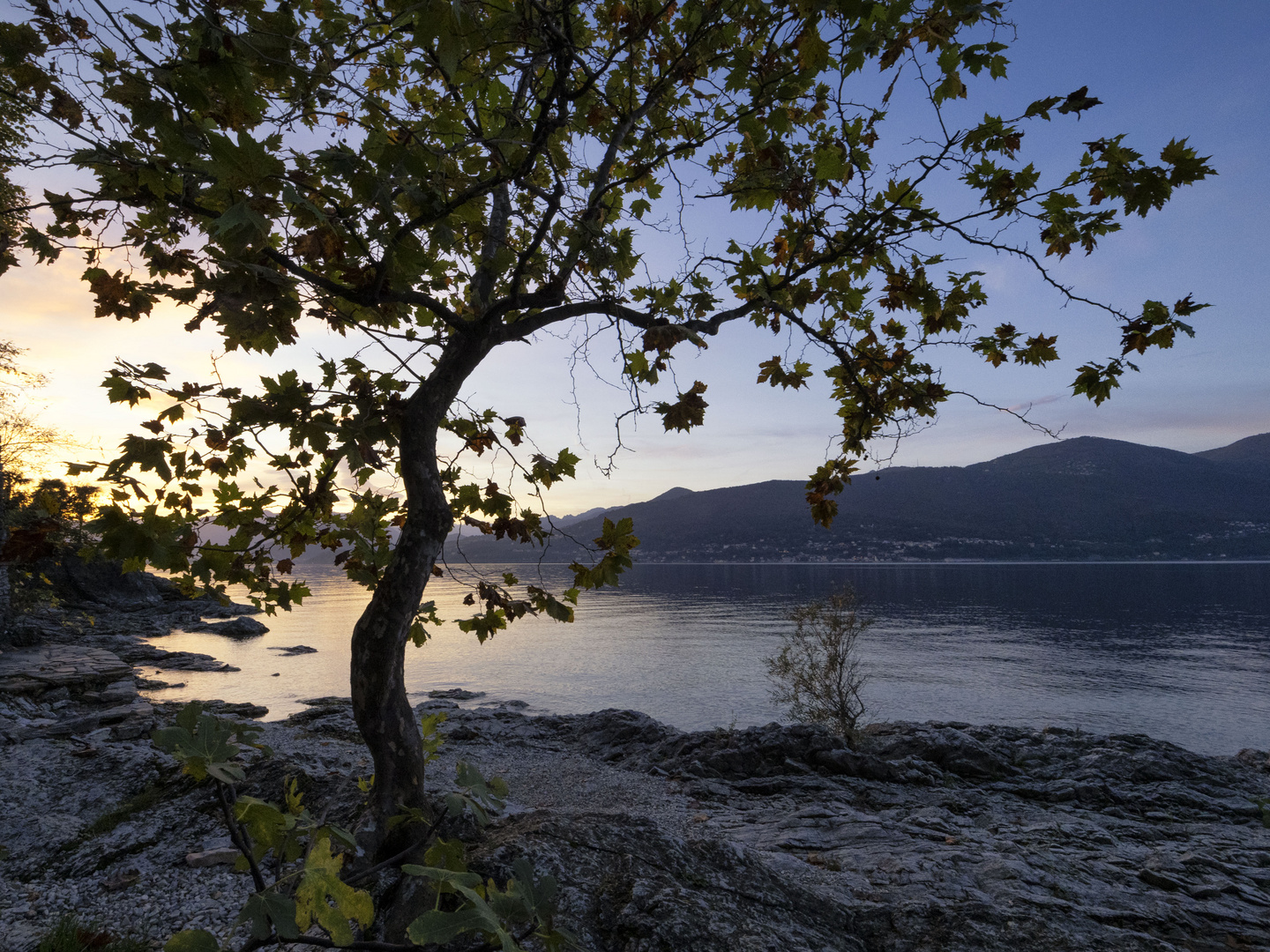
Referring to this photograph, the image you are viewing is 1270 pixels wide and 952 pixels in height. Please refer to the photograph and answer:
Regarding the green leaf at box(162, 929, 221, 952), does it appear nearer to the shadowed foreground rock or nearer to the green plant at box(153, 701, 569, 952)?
the green plant at box(153, 701, 569, 952)

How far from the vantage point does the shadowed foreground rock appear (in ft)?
12.1

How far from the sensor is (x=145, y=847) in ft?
16.5

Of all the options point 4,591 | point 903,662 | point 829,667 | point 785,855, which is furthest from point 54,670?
point 903,662

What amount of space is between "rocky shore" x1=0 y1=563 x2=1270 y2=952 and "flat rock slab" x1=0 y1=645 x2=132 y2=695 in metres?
3.94

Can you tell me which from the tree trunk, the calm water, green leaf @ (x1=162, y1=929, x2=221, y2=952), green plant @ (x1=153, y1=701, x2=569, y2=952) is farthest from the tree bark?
the tree trunk

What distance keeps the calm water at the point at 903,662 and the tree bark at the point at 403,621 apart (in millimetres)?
21982

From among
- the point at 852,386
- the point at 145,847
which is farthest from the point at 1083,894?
the point at 145,847

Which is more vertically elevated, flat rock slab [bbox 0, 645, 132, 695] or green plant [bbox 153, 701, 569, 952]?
green plant [bbox 153, 701, 569, 952]

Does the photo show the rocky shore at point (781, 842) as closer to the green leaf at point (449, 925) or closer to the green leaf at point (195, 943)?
the green leaf at point (195, 943)

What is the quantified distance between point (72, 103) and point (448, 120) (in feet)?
5.98

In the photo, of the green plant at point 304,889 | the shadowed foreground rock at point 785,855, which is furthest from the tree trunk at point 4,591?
the green plant at point 304,889

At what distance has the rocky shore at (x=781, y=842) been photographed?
3.74m

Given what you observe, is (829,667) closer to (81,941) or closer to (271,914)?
(81,941)

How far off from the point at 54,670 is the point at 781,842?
20.6 meters
